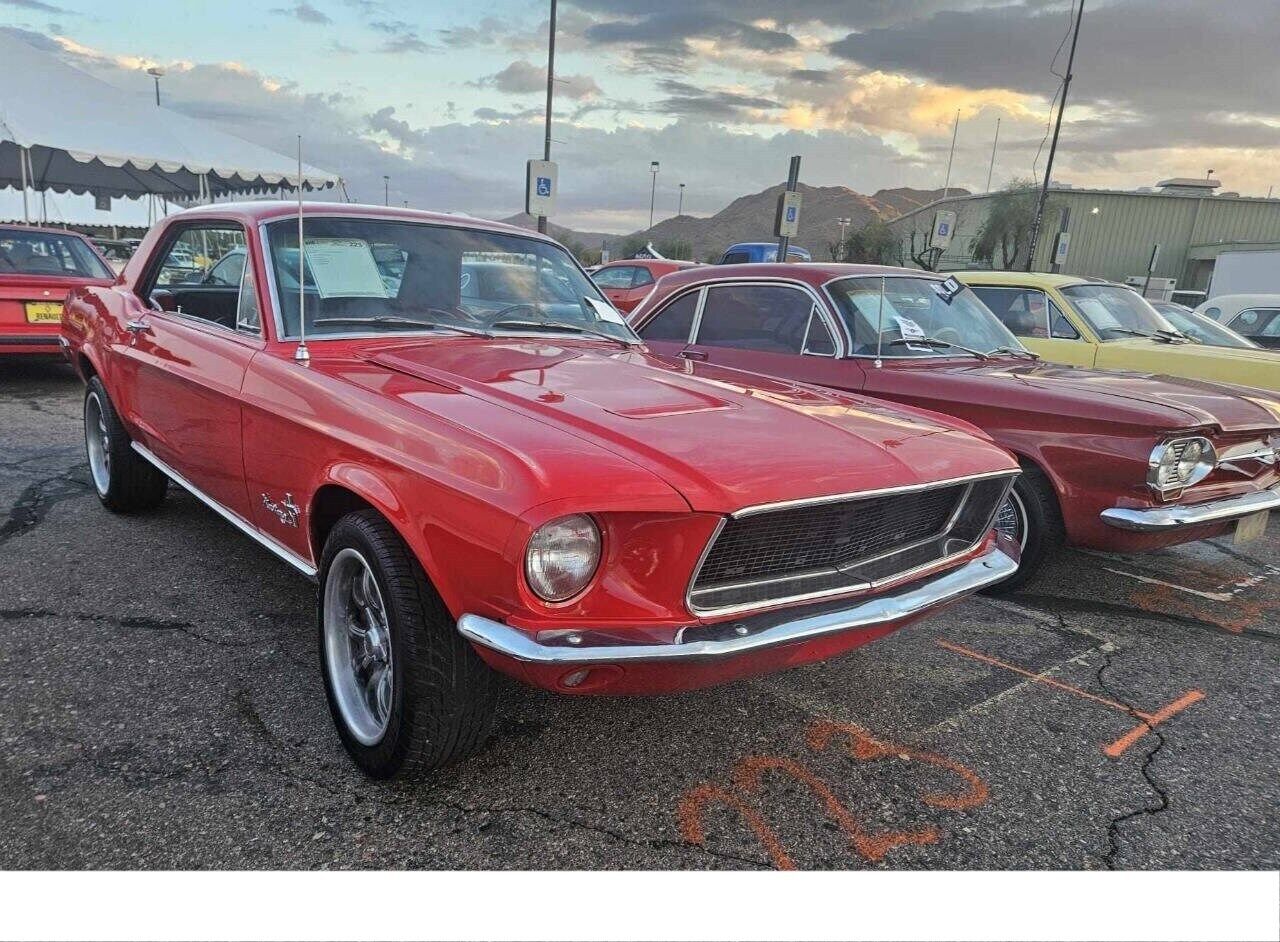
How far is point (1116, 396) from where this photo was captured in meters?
3.78

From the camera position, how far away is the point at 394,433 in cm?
219

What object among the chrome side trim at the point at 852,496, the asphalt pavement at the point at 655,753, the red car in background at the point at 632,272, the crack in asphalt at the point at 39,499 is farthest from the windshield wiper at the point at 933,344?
the red car in background at the point at 632,272

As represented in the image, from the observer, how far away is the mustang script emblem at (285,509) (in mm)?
2619

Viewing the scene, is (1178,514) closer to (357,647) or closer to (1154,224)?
(357,647)

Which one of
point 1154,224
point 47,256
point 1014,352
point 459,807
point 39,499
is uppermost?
point 1154,224

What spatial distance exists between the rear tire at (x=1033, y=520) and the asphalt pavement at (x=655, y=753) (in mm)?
262

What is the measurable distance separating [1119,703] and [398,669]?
248 cm

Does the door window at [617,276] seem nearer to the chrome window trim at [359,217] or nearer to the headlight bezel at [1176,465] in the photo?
the chrome window trim at [359,217]

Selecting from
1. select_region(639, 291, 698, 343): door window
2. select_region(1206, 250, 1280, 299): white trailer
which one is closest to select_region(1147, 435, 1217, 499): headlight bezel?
select_region(639, 291, 698, 343): door window

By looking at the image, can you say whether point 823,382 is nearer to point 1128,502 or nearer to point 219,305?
point 1128,502

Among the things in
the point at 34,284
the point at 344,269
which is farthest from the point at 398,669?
the point at 34,284

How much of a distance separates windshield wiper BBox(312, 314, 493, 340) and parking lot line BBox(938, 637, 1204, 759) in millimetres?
2224

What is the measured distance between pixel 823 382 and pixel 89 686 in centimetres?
343

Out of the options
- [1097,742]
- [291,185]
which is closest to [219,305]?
[1097,742]
